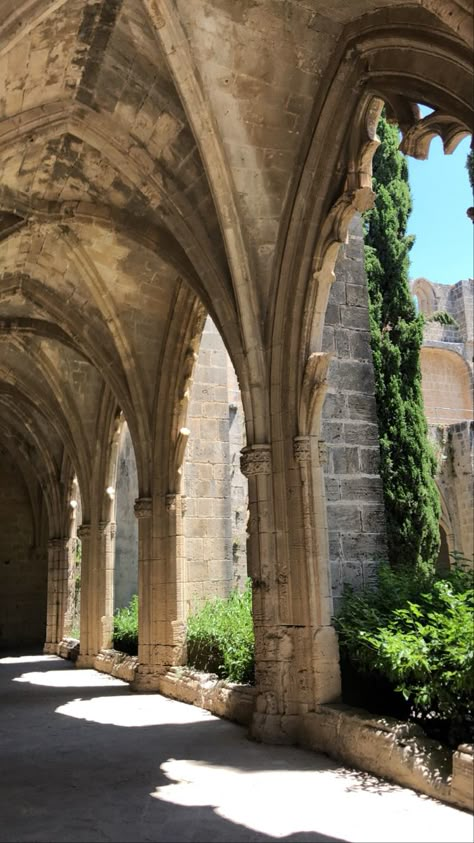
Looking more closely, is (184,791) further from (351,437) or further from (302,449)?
(351,437)

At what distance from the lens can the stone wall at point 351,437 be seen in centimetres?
553

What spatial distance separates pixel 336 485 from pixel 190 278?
2393 millimetres

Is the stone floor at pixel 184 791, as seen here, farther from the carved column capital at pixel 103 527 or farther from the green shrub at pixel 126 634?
the carved column capital at pixel 103 527

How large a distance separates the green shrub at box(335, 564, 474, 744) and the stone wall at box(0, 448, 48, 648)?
13.4 m

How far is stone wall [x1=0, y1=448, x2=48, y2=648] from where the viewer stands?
1689 cm

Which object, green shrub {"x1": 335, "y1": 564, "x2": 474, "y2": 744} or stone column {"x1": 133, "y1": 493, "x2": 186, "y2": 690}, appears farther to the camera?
stone column {"x1": 133, "y1": 493, "x2": 186, "y2": 690}

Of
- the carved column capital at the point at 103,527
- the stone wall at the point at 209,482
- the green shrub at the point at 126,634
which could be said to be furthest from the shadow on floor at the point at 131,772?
the carved column capital at the point at 103,527

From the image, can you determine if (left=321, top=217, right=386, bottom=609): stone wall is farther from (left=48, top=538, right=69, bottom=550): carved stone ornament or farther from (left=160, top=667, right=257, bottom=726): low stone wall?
(left=48, top=538, right=69, bottom=550): carved stone ornament

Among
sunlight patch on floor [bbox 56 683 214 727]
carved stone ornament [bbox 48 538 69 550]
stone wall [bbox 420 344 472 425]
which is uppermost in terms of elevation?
stone wall [bbox 420 344 472 425]

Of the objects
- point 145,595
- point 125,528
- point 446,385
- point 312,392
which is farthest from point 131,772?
point 446,385

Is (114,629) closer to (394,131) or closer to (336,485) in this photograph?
(336,485)

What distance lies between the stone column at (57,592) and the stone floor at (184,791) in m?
7.84

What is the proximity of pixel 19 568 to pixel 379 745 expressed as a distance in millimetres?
14658

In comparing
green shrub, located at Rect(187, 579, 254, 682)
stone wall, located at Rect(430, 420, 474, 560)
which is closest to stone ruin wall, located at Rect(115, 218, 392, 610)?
green shrub, located at Rect(187, 579, 254, 682)
